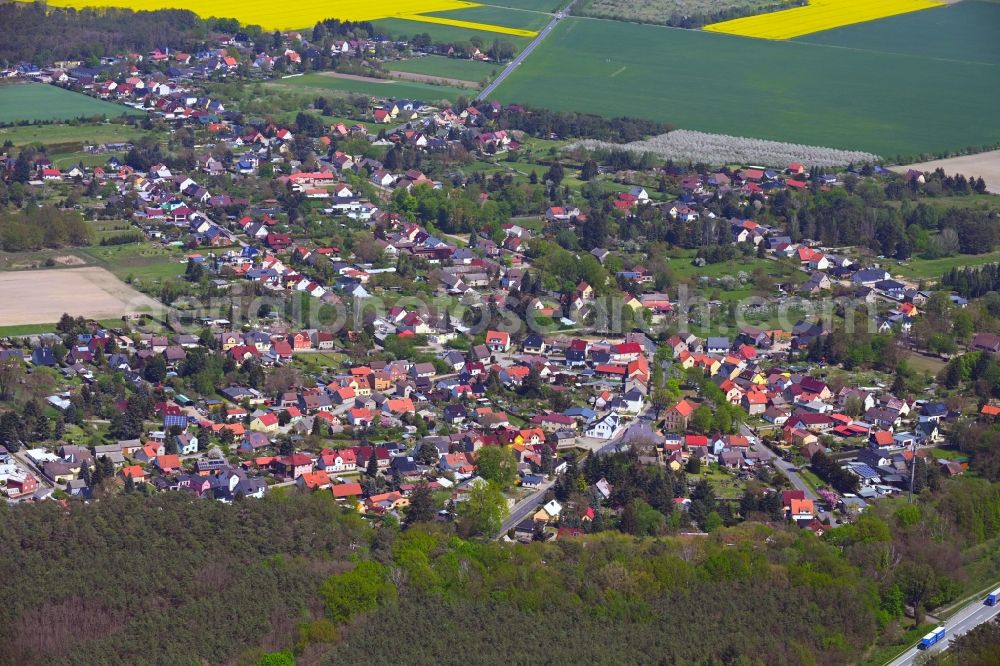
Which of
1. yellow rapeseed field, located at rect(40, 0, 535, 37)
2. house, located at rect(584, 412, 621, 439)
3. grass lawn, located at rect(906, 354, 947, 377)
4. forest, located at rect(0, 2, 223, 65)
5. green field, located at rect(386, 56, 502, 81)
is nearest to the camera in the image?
house, located at rect(584, 412, 621, 439)

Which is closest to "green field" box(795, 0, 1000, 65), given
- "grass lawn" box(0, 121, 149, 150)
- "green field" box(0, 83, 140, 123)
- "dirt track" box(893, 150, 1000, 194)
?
"dirt track" box(893, 150, 1000, 194)

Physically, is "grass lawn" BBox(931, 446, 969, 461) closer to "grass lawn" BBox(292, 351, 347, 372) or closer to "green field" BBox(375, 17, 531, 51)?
"grass lawn" BBox(292, 351, 347, 372)

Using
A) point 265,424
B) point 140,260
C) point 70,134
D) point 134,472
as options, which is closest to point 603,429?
point 265,424

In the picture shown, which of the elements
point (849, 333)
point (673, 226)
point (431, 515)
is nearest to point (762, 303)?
point (849, 333)

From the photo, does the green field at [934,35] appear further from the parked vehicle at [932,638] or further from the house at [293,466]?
the parked vehicle at [932,638]

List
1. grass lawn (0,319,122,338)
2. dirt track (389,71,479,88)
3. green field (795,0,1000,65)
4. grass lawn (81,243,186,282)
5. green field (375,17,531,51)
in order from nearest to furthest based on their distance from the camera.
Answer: grass lawn (0,319,122,338) → grass lawn (81,243,186,282) → dirt track (389,71,479,88) → green field (795,0,1000,65) → green field (375,17,531,51)
